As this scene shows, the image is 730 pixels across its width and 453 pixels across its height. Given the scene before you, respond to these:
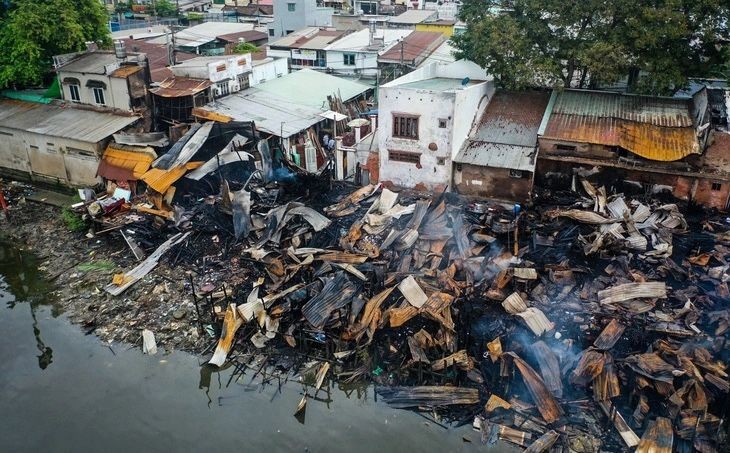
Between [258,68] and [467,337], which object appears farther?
[258,68]

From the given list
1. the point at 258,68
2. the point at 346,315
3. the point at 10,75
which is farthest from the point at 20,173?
the point at 346,315

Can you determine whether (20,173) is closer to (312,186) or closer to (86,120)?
(86,120)

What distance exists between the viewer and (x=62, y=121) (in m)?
30.0

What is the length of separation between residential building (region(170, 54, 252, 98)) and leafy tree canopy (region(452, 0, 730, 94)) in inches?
536

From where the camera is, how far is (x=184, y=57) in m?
42.5

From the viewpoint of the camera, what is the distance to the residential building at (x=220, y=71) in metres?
30.8

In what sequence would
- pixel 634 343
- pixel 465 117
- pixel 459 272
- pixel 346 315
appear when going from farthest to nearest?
pixel 465 117 < pixel 459 272 < pixel 346 315 < pixel 634 343

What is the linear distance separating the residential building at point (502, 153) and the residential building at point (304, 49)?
1900 centimetres

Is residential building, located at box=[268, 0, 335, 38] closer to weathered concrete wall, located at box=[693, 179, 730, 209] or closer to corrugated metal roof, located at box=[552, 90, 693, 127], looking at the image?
corrugated metal roof, located at box=[552, 90, 693, 127]

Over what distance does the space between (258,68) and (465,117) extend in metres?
15.7

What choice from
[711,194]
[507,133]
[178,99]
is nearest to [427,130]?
[507,133]

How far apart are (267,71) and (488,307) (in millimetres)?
24125

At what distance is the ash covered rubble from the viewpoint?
15156 millimetres

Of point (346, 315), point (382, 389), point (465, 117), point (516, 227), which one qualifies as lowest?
point (382, 389)
